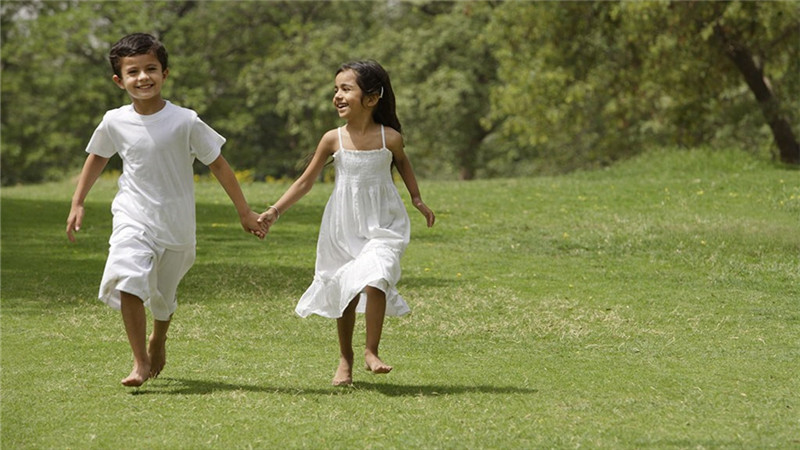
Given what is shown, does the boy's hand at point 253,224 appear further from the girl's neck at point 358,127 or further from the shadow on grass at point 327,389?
the shadow on grass at point 327,389

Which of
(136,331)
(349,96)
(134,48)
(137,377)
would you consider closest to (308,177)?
(349,96)

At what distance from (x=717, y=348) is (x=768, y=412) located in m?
2.01

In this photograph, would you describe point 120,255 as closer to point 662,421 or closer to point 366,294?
point 366,294

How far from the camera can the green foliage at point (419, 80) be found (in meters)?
26.7

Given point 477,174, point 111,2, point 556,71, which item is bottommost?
point 477,174

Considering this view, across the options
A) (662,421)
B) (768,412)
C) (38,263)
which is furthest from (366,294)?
(38,263)

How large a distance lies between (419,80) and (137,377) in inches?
1356

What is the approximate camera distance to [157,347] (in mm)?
7055

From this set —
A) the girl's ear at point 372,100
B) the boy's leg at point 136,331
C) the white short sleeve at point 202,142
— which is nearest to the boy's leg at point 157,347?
the boy's leg at point 136,331

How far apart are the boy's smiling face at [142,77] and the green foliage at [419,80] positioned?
19081 mm

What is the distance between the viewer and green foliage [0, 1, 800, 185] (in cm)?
2670

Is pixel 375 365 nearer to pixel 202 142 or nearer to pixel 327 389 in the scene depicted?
pixel 327 389

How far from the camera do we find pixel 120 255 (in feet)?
Result: 21.4

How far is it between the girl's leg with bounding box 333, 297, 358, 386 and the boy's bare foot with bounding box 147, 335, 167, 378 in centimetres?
103
